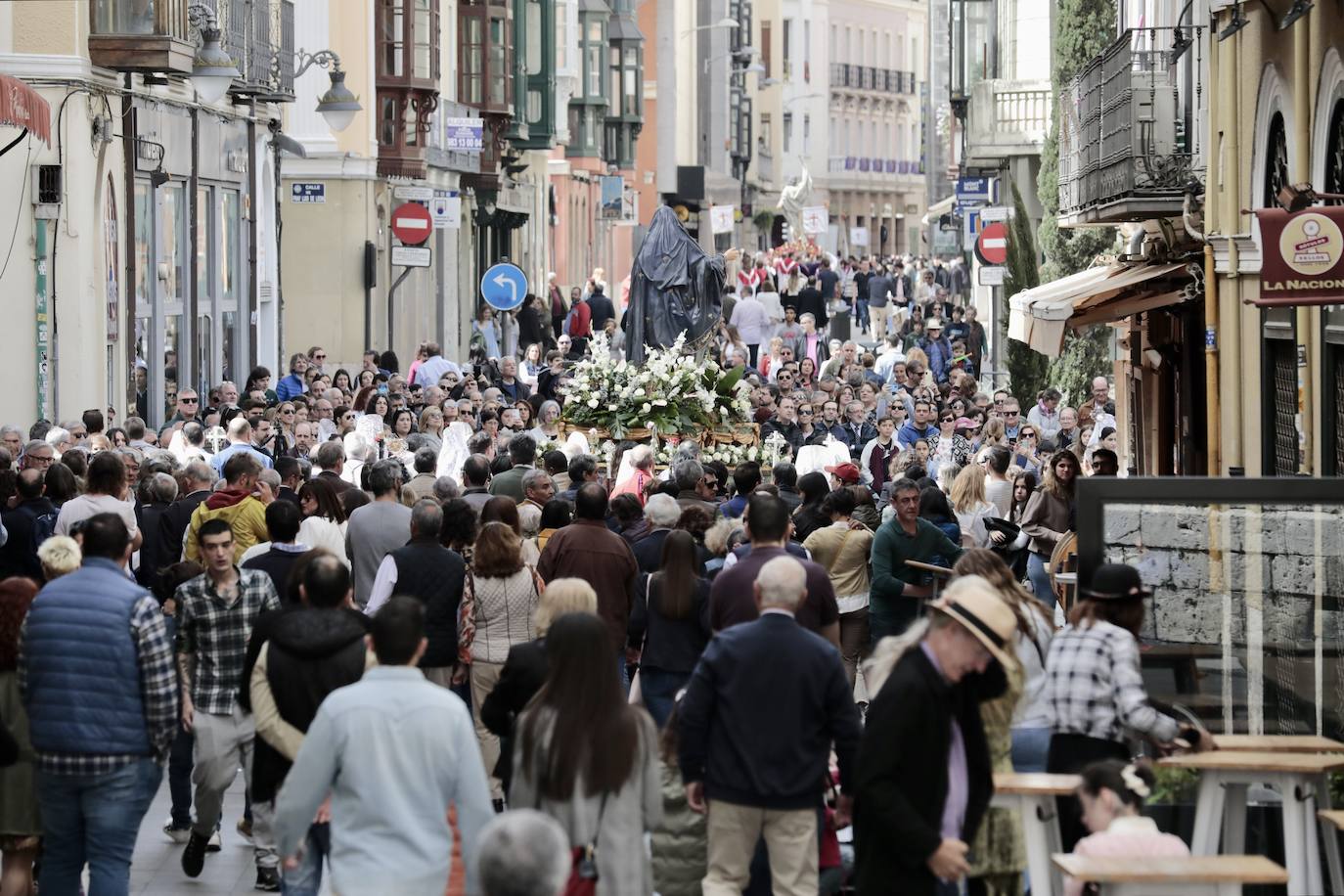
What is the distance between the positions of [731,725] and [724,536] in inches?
171

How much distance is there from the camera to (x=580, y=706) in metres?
7.45

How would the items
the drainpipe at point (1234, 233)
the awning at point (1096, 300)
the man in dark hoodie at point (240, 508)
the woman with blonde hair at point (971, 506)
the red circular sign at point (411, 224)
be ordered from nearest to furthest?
the man in dark hoodie at point (240, 508)
the woman with blonde hair at point (971, 506)
the drainpipe at point (1234, 233)
the awning at point (1096, 300)
the red circular sign at point (411, 224)

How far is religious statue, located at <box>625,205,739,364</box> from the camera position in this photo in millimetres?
23984

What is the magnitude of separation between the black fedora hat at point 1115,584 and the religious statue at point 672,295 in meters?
15.2

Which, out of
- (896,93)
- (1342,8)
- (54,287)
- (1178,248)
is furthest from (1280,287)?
(896,93)

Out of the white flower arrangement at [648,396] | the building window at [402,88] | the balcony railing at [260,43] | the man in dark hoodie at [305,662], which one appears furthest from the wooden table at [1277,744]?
the building window at [402,88]

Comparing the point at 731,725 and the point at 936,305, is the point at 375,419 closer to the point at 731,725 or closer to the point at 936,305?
the point at 731,725

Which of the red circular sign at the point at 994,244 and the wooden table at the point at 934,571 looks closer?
the wooden table at the point at 934,571

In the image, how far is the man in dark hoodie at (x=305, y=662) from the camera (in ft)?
29.4

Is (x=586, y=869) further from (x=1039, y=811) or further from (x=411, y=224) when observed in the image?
(x=411, y=224)

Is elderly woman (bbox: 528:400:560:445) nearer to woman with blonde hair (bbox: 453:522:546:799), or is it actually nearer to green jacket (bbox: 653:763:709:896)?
woman with blonde hair (bbox: 453:522:546:799)

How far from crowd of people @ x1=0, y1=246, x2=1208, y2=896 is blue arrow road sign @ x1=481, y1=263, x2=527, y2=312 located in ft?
51.6

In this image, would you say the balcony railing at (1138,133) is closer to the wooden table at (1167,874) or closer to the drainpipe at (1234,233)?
the drainpipe at (1234,233)

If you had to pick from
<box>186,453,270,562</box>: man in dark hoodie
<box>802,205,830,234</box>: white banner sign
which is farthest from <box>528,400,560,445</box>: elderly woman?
<box>802,205,830,234</box>: white banner sign
